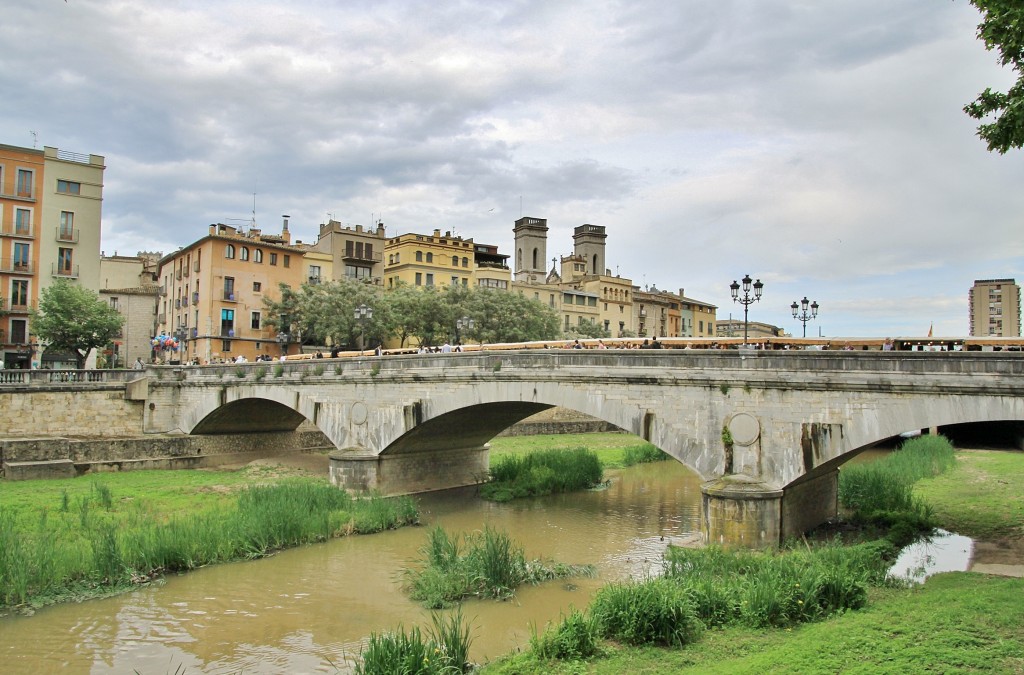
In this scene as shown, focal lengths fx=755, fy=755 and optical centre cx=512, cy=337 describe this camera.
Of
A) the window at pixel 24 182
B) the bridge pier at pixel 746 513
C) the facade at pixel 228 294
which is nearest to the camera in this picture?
the bridge pier at pixel 746 513

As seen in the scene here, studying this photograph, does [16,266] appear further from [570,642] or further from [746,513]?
[570,642]

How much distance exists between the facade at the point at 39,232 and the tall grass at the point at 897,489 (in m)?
47.1

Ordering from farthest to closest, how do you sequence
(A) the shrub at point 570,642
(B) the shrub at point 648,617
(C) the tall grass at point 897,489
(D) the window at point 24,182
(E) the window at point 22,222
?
(D) the window at point 24,182 < (E) the window at point 22,222 < (C) the tall grass at point 897,489 < (B) the shrub at point 648,617 < (A) the shrub at point 570,642

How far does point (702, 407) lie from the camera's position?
19250 millimetres

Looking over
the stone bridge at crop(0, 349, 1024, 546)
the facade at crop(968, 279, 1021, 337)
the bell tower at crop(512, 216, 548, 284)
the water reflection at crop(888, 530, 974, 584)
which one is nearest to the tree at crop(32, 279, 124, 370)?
the stone bridge at crop(0, 349, 1024, 546)

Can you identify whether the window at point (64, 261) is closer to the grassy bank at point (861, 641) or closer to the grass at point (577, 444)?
the grass at point (577, 444)

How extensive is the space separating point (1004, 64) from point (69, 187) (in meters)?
53.4

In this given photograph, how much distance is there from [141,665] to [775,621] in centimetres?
1076

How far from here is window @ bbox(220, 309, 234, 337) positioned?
55438mm

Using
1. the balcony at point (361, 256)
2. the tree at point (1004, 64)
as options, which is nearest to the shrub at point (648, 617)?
the tree at point (1004, 64)

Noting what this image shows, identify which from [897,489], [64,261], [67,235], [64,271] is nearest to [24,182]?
[67,235]

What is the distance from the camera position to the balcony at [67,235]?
162 ft

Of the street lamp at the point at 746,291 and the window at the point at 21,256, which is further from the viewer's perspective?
the window at the point at 21,256

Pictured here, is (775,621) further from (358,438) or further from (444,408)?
(358,438)
